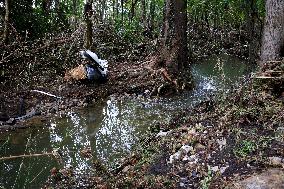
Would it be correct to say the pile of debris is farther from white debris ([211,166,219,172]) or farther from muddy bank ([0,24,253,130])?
muddy bank ([0,24,253,130])

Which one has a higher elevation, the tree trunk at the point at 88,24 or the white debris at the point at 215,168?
the tree trunk at the point at 88,24

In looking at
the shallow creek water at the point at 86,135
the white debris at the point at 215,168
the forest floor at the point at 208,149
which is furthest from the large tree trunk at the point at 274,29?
the white debris at the point at 215,168

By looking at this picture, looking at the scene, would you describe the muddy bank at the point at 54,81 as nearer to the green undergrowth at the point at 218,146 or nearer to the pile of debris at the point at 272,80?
the green undergrowth at the point at 218,146

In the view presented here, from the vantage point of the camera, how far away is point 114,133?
6.89 metres

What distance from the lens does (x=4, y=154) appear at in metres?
6.25

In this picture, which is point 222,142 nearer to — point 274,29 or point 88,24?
point 274,29

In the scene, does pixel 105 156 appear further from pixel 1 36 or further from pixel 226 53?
pixel 226 53

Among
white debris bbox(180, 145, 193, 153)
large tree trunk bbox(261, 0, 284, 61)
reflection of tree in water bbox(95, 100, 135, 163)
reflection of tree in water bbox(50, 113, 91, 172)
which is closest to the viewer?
white debris bbox(180, 145, 193, 153)

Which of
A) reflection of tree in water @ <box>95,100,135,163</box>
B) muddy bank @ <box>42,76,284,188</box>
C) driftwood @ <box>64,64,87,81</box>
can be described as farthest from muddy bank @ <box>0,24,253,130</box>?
muddy bank @ <box>42,76,284,188</box>

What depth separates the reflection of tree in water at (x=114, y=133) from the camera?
6.07 metres

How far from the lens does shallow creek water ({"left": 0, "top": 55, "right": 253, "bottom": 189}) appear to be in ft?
18.4

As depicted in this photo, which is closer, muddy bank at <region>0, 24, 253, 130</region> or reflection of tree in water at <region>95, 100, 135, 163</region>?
reflection of tree in water at <region>95, 100, 135, 163</region>

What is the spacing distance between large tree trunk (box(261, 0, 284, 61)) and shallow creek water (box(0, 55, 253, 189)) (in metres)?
0.87

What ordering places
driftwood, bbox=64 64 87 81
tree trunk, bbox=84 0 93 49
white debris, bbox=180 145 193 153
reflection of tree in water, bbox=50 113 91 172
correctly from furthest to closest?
1. tree trunk, bbox=84 0 93 49
2. driftwood, bbox=64 64 87 81
3. reflection of tree in water, bbox=50 113 91 172
4. white debris, bbox=180 145 193 153
